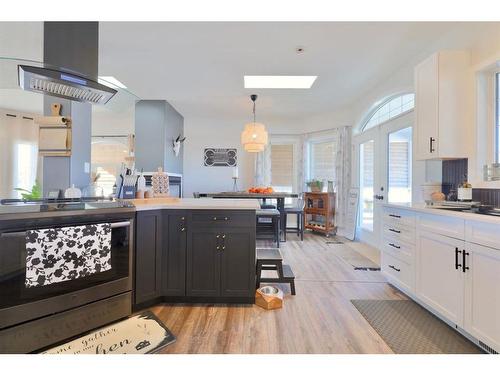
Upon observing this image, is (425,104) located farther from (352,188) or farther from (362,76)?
(352,188)

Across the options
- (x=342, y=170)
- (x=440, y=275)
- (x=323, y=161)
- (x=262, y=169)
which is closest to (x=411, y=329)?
(x=440, y=275)

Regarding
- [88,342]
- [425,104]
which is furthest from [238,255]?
[425,104]

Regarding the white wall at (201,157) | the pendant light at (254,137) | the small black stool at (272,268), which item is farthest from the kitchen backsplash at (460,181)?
the white wall at (201,157)

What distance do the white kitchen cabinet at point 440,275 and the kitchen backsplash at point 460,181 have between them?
25.4 inches

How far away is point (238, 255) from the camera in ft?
6.86

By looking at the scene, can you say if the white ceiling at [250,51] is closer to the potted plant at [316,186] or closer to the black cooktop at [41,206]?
the black cooktop at [41,206]

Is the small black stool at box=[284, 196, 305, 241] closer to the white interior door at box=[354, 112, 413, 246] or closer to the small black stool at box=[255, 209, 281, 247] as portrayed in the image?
the small black stool at box=[255, 209, 281, 247]

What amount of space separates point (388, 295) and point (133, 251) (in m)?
2.44

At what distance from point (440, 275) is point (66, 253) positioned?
2.67m

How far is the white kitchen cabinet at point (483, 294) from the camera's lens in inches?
55.8

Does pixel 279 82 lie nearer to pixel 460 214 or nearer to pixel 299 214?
pixel 299 214

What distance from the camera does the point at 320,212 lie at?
5.00 m

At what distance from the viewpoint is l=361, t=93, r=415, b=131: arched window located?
331 cm

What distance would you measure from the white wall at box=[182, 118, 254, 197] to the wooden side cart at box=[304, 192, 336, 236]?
5.18 feet
